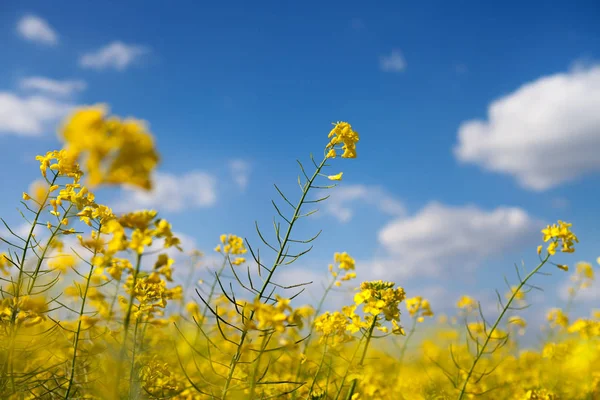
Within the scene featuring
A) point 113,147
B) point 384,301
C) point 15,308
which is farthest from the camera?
point 384,301

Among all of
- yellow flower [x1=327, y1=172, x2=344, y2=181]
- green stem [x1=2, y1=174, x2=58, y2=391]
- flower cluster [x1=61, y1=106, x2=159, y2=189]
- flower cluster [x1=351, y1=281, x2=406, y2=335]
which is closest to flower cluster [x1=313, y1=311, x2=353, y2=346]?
flower cluster [x1=351, y1=281, x2=406, y2=335]

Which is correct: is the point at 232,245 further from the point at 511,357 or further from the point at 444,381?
the point at 511,357

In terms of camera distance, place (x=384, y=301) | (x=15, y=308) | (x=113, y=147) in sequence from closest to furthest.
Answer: (x=113, y=147) → (x=15, y=308) → (x=384, y=301)

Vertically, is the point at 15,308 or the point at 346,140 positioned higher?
the point at 346,140

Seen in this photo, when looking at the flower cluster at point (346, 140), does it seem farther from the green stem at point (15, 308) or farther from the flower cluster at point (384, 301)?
the green stem at point (15, 308)

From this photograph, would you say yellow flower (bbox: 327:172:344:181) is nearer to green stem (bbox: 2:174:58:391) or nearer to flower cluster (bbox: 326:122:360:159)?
flower cluster (bbox: 326:122:360:159)

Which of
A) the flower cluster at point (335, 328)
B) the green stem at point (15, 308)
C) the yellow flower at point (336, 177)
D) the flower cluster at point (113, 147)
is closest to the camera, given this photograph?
the flower cluster at point (113, 147)

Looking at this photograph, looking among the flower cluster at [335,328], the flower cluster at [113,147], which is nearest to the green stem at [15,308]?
the flower cluster at [113,147]

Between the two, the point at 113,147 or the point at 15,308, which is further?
the point at 15,308

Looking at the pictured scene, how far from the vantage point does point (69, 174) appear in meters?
3.49

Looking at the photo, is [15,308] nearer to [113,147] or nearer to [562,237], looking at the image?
[113,147]

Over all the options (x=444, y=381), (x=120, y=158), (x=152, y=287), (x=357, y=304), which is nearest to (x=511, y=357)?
(x=444, y=381)

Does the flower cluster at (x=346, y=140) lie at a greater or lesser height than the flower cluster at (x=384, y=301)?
greater

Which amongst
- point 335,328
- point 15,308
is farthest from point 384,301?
point 15,308
